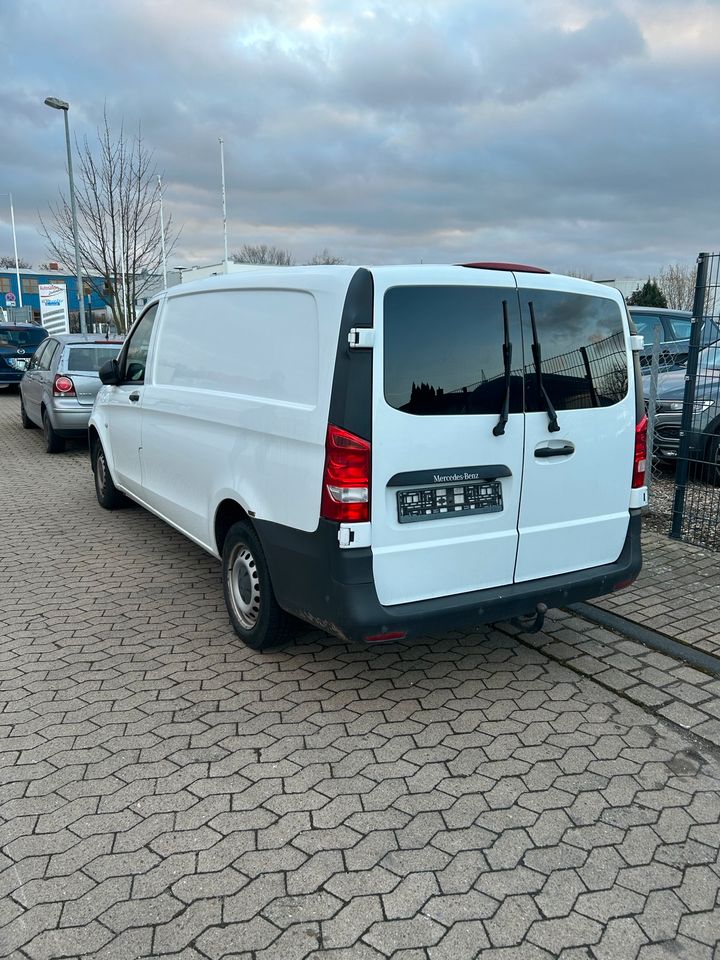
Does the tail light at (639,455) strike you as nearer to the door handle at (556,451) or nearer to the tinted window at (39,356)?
the door handle at (556,451)

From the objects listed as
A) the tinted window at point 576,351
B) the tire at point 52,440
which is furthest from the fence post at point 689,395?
the tire at point 52,440

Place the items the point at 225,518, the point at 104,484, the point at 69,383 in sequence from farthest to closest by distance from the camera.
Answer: the point at 69,383, the point at 104,484, the point at 225,518

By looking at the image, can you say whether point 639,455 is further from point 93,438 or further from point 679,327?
point 679,327

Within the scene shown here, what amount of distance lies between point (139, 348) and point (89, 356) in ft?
16.4

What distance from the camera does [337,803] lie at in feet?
9.39

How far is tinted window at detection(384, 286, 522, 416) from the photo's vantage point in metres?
3.14

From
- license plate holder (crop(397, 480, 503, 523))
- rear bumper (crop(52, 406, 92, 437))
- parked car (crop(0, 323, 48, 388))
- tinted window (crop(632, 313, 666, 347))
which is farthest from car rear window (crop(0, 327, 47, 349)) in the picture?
license plate holder (crop(397, 480, 503, 523))

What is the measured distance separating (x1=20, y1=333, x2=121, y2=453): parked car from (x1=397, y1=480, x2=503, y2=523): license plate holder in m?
7.98

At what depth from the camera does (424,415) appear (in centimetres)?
320

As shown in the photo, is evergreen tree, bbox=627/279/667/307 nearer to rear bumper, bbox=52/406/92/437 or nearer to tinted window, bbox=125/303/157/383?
rear bumper, bbox=52/406/92/437

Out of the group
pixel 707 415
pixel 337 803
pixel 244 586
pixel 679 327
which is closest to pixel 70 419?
pixel 244 586

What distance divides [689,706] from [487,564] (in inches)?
49.4

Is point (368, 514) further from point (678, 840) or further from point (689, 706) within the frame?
point (689, 706)

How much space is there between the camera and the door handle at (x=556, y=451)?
3.54m
